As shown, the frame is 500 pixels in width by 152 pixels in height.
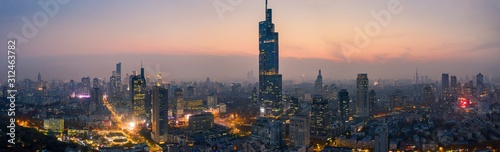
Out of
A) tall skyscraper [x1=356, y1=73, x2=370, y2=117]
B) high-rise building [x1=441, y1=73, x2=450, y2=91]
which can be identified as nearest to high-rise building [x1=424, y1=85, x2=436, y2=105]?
high-rise building [x1=441, y1=73, x2=450, y2=91]

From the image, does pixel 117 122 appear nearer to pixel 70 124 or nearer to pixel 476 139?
pixel 70 124

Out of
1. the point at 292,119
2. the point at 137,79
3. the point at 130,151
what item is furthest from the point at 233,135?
the point at 137,79

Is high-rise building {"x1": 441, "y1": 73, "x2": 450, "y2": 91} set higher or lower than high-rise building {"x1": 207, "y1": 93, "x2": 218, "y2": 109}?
higher

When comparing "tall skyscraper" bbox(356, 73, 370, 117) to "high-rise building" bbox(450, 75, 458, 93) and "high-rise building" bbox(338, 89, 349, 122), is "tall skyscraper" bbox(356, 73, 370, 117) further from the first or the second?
"high-rise building" bbox(450, 75, 458, 93)

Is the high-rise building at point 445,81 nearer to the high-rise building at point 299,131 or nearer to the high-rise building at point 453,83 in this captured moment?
the high-rise building at point 453,83

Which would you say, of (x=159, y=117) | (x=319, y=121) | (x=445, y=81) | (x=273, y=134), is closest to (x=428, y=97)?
(x=445, y=81)

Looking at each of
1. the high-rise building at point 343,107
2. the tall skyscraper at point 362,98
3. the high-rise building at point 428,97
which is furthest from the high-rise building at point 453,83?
the high-rise building at point 343,107
